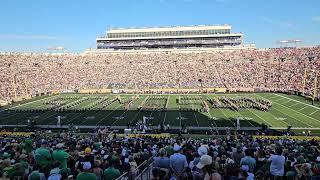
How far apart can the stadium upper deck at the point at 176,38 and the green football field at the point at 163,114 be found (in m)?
54.3

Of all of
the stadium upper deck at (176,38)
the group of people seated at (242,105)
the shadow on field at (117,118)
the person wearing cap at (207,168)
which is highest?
the stadium upper deck at (176,38)

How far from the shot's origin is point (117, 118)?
3897 centimetres

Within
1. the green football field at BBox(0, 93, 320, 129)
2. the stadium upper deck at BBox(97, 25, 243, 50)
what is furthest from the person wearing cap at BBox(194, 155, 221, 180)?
the stadium upper deck at BBox(97, 25, 243, 50)

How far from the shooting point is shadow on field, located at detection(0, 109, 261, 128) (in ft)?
117

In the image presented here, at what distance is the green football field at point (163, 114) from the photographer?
35.9 m

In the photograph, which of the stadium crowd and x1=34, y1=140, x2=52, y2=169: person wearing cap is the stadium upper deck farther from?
x1=34, y1=140, x2=52, y2=169: person wearing cap

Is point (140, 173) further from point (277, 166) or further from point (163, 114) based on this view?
point (163, 114)

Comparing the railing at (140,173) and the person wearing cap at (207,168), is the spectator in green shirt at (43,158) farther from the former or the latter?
the person wearing cap at (207,168)

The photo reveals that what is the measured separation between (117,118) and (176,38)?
69624mm

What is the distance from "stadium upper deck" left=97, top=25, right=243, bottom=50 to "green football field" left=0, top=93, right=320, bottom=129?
54284 mm

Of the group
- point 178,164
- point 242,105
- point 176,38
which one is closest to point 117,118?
point 242,105

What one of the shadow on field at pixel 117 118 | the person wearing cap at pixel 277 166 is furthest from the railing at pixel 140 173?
the shadow on field at pixel 117 118

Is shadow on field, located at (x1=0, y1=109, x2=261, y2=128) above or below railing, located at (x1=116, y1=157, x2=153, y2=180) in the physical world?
below

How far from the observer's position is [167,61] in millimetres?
85938
